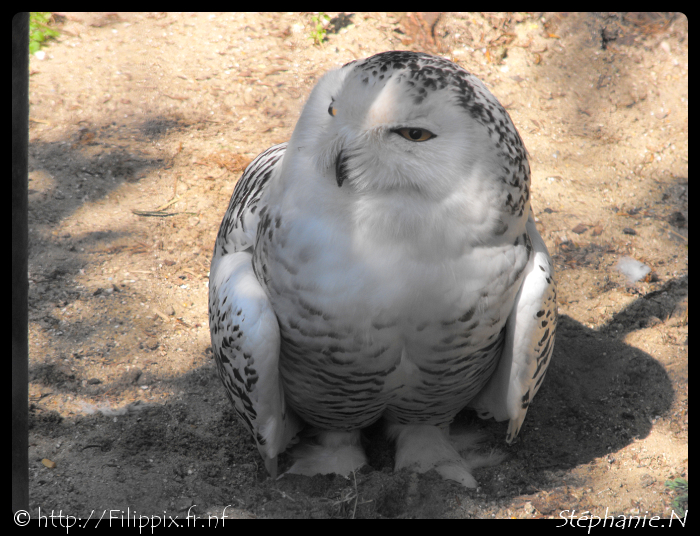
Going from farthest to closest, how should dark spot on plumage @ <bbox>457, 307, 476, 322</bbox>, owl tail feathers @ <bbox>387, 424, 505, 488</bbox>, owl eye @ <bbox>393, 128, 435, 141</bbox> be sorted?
1. owl tail feathers @ <bbox>387, 424, 505, 488</bbox>
2. dark spot on plumage @ <bbox>457, 307, 476, 322</bbox>
3. owl eye @ <bbox>393, 128, 435, 141</bbox>

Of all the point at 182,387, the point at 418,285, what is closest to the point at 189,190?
the point at 182,387

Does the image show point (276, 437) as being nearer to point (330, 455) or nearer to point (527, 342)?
point (330, 455)

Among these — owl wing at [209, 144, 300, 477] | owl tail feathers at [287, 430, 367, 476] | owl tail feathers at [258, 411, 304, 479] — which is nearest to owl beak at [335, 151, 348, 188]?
owl wing at [209, 144, 300, 477]

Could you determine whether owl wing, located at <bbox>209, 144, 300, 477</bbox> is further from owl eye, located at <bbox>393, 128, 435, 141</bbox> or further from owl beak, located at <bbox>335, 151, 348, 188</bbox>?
owl eye, located at <bbox>393, 128, 435, 141</bbox>

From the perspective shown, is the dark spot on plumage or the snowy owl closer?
the snowy owl

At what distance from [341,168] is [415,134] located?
0.78 ft

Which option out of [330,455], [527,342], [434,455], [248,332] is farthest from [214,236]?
[527,342]

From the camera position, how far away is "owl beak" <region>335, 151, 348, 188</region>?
1.76 metres

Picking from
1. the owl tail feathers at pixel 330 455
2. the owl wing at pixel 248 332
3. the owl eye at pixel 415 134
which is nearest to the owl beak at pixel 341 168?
the owl eye at pixel 415 134

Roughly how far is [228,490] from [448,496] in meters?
0.87

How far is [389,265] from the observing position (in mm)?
1869

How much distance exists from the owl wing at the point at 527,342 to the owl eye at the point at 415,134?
65cm

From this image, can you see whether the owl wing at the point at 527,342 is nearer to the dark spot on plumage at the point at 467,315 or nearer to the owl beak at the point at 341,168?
the dark spot on plumage at the point at 467,315

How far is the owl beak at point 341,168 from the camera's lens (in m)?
1.76
